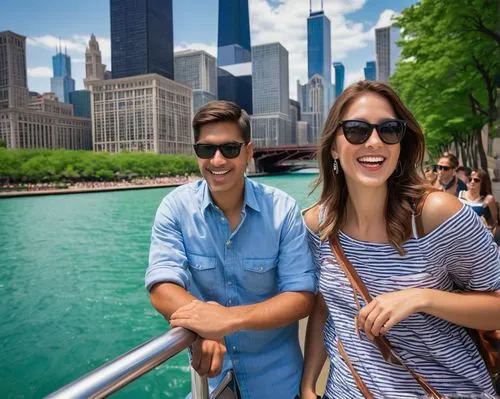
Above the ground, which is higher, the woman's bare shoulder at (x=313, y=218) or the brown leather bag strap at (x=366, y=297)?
the woman's bare shoulder at (x=313, y=218)

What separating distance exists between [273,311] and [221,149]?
70cm

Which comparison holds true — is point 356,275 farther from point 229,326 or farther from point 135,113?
point 135,113

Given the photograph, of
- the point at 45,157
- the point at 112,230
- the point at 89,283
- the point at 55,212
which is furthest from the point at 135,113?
the point at 89,283

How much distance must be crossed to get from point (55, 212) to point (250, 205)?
87.8 feet

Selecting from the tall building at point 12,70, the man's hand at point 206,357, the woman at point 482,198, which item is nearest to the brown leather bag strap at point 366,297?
the man's hand at point 206,357

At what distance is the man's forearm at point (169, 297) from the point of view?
1488 millimetres

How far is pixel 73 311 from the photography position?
855cm

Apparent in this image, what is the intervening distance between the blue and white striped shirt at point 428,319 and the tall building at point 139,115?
9694 centimetres

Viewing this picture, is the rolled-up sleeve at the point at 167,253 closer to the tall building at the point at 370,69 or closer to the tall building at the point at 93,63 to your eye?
the tall building at the point at 93,63

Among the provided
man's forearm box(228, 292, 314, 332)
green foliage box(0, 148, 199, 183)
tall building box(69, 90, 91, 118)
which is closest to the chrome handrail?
man's forearm box(228, 292, 314, 332)

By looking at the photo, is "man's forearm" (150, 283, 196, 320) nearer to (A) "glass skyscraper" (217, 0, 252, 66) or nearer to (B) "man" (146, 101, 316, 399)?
(B) "man" (146, 101, 316, 399)

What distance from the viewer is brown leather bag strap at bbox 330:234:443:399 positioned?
4.38 ft

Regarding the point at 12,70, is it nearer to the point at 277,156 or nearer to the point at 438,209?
the point at 277,156

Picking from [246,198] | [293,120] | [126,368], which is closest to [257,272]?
[246,198]
